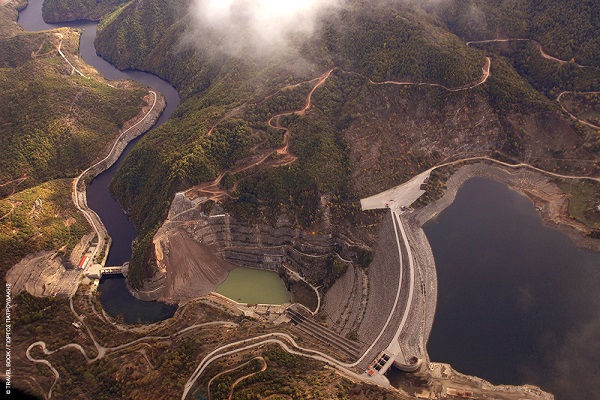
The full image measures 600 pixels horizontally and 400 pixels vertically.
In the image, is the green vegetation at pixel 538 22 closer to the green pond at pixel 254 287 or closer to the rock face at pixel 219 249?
the rock face at pixel 219 249

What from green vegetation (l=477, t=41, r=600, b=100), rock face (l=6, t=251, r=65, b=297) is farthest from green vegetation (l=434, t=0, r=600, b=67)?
rock face (l=6, t=251, r=65, b=297)

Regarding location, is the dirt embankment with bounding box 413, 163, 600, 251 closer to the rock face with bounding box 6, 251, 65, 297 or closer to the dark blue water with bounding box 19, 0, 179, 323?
the dark blue water with bounding box 19, 0, 179, 323

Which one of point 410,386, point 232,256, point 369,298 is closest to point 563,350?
point 410,386

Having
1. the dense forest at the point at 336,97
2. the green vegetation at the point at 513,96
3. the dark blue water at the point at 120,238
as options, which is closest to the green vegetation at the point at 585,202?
the dense forest at the point at 336,97

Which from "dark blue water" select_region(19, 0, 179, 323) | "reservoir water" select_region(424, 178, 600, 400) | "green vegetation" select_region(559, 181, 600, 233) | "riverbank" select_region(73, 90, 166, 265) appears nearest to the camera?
"reservoir water" select_region(424, 178, 600, 400)

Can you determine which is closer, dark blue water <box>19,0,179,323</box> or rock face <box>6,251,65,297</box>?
rock face <box>6,251,65,297</box>

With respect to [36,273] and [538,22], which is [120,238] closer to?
[36,273]

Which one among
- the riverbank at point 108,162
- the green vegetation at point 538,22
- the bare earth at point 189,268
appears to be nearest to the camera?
the bare earth at point 189,268
